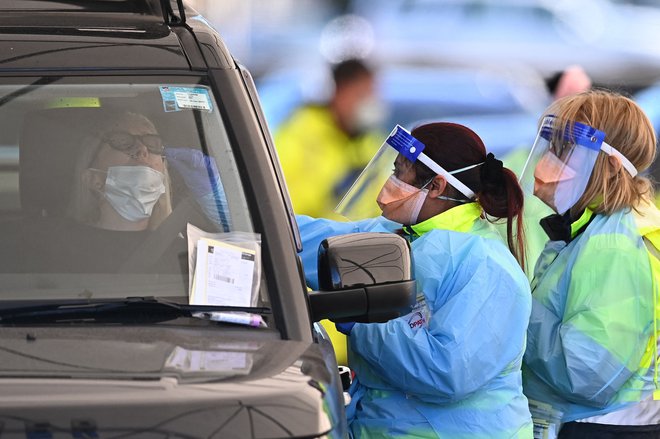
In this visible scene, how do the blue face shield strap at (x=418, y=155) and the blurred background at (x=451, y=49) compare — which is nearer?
the blue face shield strap at (x=418, y=155)

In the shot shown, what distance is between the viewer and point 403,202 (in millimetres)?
3975

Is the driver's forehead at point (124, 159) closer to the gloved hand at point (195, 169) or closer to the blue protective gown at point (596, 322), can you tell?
the gloved hand at point (195, 169)

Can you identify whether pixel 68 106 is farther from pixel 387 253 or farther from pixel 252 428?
pixel 252 428

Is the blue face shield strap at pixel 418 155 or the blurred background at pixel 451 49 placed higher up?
the blue face shield strap at pixel 418 155

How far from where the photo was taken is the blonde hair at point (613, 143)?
4.23 metres

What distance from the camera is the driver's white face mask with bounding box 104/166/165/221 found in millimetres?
2854

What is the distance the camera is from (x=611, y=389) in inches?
156

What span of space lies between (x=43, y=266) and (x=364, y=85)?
3.93m

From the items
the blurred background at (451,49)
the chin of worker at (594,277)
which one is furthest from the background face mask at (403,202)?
the blurred background at (451,49)

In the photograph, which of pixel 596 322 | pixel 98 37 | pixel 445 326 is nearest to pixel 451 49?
pixel 596 322

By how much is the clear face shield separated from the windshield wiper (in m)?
2.11

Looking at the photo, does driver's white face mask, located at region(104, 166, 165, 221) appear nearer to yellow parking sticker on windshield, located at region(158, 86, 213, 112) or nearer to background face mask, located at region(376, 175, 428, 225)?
yellow parking sticker on windshield, located at region(158, 86, 213, 112)

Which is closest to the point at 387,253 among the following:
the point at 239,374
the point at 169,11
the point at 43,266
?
the point at 239,374

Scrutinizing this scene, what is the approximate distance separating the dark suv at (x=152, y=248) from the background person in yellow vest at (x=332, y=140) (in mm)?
2987
